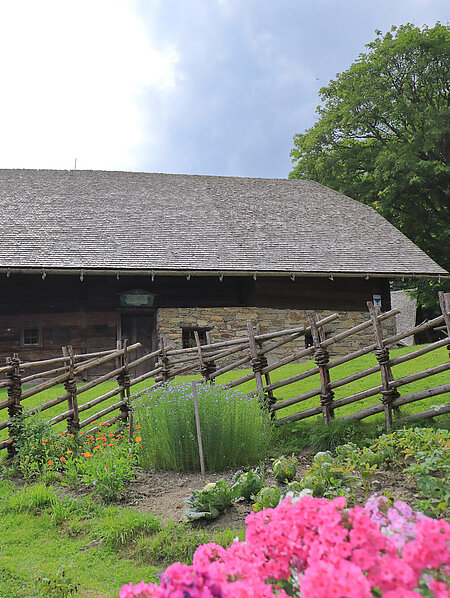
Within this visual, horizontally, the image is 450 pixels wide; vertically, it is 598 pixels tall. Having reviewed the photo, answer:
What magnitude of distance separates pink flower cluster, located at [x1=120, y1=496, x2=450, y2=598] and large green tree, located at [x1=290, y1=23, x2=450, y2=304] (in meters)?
17.6

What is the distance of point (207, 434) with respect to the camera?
5648mm

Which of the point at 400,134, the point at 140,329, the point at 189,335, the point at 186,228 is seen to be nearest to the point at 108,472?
the point at 189,335

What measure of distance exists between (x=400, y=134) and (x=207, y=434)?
18161 millimetres

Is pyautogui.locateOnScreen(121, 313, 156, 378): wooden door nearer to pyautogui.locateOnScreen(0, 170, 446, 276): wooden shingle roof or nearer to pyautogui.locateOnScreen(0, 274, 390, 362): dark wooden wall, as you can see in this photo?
pyautogui.locateOnScreen(0, 274, 390, 362): dark wooden wall

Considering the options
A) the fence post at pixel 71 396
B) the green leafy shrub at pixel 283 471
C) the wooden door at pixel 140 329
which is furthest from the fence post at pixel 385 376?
the wooden door at pixel 140 329

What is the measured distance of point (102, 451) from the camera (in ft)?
18.6

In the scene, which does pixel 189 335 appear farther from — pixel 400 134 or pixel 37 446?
pixel 400 134

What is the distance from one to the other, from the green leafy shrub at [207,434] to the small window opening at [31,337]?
8.53m

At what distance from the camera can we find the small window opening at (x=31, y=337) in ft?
44.8

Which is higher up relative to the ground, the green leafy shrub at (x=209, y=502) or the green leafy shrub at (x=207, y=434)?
Result: the green leafy shrub at (x=207, y=434)

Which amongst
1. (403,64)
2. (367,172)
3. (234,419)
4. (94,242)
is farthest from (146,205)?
(234,419)

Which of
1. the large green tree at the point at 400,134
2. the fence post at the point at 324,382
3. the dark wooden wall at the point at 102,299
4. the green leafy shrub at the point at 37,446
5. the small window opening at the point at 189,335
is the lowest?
the green leafy shrub at the point at 37,446

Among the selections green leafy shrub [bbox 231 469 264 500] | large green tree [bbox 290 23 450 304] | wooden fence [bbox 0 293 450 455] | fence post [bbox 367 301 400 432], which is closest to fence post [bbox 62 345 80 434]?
wooden fence [bbox 0 293 450 455]

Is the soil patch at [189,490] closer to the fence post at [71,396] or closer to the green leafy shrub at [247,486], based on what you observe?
the green leafy shrub at [247,486]
